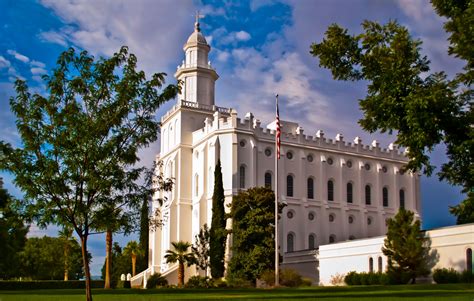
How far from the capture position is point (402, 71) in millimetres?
15102

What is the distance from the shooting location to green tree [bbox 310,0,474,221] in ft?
47.6

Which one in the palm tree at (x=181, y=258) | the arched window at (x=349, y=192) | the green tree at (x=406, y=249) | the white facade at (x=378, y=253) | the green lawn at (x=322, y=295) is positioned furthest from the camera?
the arched window at (x=349, y=192)

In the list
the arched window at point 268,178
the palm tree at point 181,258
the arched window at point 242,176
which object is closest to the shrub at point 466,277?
the palm tree at point 181,258

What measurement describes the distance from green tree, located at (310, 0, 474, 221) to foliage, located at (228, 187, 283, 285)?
98.5 ft

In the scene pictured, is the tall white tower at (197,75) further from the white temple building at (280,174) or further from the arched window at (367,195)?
the arched window at (367,195)

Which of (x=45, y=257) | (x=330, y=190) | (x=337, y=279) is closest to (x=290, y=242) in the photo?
(x=330, y=190)

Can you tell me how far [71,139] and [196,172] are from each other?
43.0 meters

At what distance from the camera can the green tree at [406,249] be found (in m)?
38.8

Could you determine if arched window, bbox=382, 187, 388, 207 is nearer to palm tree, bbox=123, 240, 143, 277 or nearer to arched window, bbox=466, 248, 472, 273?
palm tree, bbox=123, 240, 143, 277

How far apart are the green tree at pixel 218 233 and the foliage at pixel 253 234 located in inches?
91.3

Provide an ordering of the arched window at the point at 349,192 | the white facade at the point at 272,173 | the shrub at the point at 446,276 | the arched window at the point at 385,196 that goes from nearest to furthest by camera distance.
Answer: the shrub at the point at 446,276
the white facade at the point at 272,173
the arched window at the point at 349,192
the arched window at the point at 385,196

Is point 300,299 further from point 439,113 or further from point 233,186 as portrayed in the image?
point 233,186

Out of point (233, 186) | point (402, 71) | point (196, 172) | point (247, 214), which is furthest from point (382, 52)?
point (196, 172)

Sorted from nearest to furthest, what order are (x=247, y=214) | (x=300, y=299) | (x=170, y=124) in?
1. (x=300, y=299)
2. (x=247, y=214)
3. (x=170, y=124)
